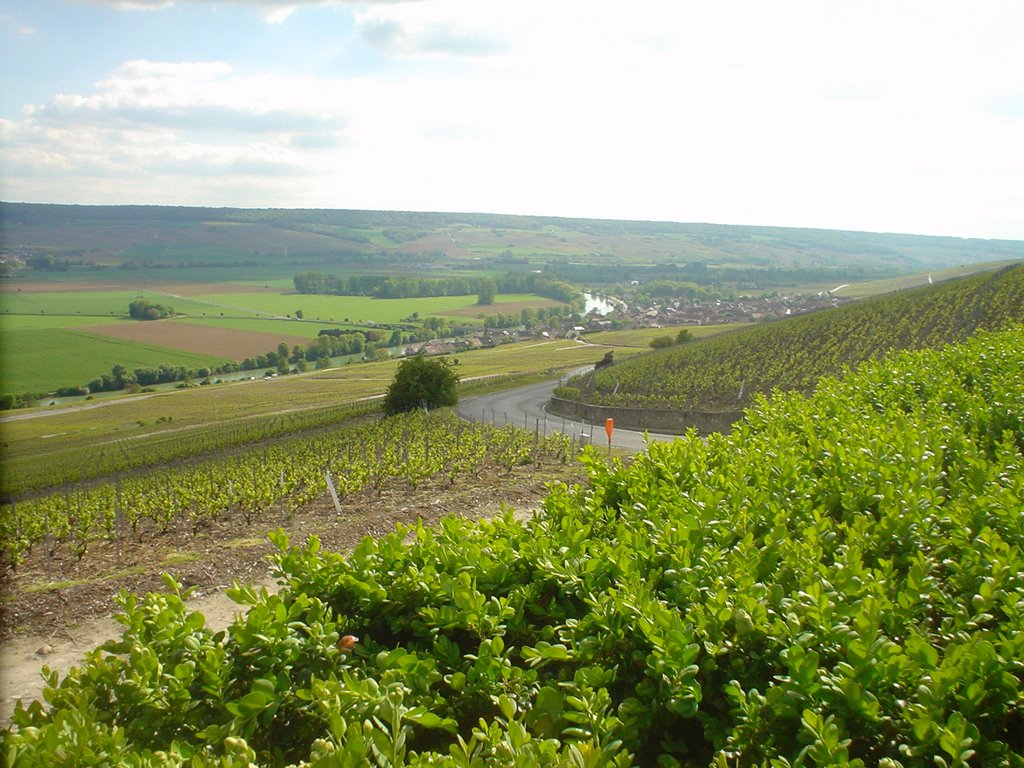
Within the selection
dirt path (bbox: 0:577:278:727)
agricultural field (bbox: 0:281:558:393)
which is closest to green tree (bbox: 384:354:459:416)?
agricultural field (bbox: 0:281:558:393)

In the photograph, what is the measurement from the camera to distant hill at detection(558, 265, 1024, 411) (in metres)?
37.0

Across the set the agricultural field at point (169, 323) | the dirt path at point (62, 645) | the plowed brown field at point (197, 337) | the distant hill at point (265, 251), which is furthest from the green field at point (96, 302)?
the dirt path at point (62, 645)

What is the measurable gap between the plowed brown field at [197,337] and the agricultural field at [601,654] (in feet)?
208

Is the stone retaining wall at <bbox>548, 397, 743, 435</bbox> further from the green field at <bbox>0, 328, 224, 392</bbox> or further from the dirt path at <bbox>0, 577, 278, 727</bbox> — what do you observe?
the green field at <bbox>0, 328, 224, 392</bbox>

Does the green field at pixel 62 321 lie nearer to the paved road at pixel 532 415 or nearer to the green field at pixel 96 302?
the green field at pixel 96 302

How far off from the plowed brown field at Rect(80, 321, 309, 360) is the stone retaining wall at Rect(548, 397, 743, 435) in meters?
43.3

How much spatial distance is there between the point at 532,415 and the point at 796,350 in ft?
54.4

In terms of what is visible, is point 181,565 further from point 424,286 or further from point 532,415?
point 424,286

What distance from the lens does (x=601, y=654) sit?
417cm

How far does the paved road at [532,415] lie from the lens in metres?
29.5

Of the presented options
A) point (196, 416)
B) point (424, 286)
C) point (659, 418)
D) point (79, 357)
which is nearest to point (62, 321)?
point (79, 357)

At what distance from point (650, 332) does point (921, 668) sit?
91136mm

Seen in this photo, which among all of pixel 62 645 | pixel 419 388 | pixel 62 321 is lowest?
pixel 419 388

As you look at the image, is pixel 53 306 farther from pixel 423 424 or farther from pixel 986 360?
pixel 986 360
